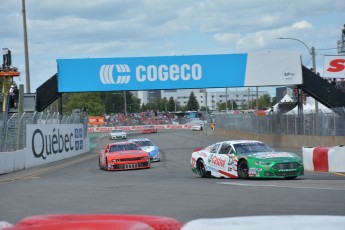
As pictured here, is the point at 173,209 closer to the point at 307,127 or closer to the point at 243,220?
the point at 243,220

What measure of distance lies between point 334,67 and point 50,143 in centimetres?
1912

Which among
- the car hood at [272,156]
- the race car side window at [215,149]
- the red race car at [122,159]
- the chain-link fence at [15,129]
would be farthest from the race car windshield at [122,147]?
the car hood at [272,156]

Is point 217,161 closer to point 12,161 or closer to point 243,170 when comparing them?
point 243,170

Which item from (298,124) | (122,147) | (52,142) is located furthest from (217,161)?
(298,124)

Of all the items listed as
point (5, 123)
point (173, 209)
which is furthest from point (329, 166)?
point (5, 123)

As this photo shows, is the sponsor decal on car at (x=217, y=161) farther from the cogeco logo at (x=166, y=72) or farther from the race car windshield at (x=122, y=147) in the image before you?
the cogeco logo at (x=166, y=72)

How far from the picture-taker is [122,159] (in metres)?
25.5

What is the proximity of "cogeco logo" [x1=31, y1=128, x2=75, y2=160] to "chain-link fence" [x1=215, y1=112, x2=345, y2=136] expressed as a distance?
1461 centimetres

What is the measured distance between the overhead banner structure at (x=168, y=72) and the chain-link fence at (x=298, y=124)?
4.19m

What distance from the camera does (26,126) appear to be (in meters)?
29.8

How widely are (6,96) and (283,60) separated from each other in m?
15.2

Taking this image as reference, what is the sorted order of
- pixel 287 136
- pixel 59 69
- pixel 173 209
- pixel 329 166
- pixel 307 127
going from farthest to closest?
pixel 287 136 < pixel 307 127 < pixel 59 69 < pixel 329 166 < pixel 173 209

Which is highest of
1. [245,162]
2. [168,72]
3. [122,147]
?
[168,72]

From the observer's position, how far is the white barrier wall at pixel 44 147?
2748cm
